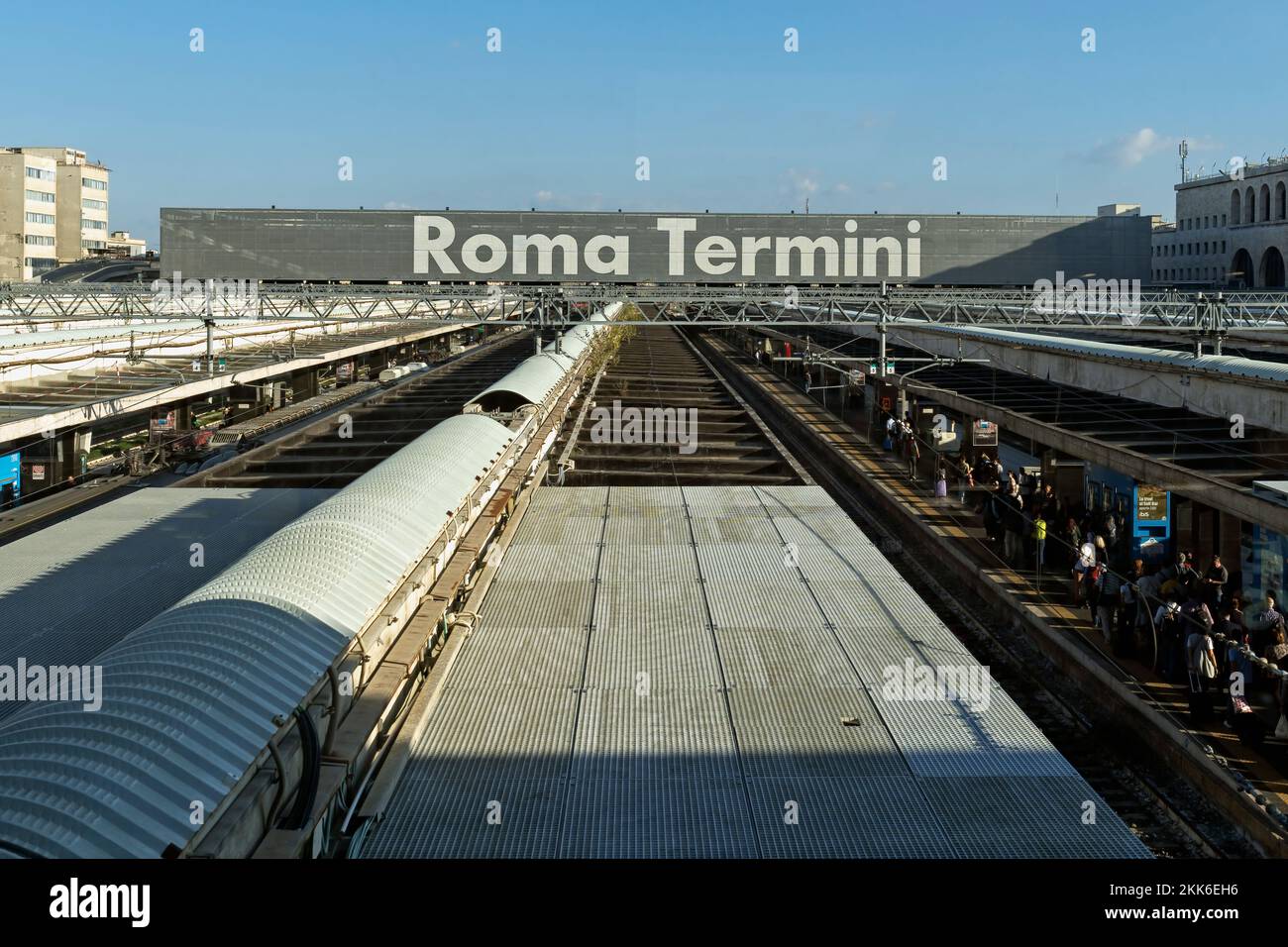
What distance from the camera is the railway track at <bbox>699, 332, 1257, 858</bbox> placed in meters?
8.25

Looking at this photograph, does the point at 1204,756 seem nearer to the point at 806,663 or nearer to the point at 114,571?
the point at 806,663

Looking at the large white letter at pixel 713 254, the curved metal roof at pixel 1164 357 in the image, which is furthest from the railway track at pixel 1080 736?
the large white letter at pixel 713 254

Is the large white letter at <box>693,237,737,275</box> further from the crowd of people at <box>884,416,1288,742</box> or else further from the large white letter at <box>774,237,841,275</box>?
the crowd of people at <box>884,416,1288,742</box>

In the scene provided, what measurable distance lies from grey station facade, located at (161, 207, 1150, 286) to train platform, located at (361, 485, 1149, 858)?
51.3 m

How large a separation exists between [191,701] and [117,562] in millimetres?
7628

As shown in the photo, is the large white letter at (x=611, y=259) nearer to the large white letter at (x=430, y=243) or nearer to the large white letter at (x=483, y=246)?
the large white letter at (x=483, y=246)

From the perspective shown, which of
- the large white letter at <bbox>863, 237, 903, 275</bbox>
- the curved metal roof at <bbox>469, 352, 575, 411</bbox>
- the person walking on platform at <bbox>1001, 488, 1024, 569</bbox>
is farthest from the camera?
the large white letter at <bbox>863, 237, 903, 275</bbox>

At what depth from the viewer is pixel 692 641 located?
9508 mm

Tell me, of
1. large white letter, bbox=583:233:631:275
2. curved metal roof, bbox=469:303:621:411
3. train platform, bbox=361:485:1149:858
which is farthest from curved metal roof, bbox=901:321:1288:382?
large white letter, bbox=583:233:631:275

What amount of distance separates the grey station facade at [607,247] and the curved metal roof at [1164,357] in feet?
92.7

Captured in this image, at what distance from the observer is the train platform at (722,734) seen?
20.3 ft

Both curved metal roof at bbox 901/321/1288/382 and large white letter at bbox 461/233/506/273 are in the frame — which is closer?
curved metal roof at bbox 901/321/1288/382

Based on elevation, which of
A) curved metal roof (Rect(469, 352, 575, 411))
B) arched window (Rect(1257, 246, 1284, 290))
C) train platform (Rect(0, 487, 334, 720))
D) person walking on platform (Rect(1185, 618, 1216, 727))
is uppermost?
arched window (Rect(1257, 246, 1284, 290))

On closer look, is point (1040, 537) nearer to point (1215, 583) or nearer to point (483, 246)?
point (1215, 583)
